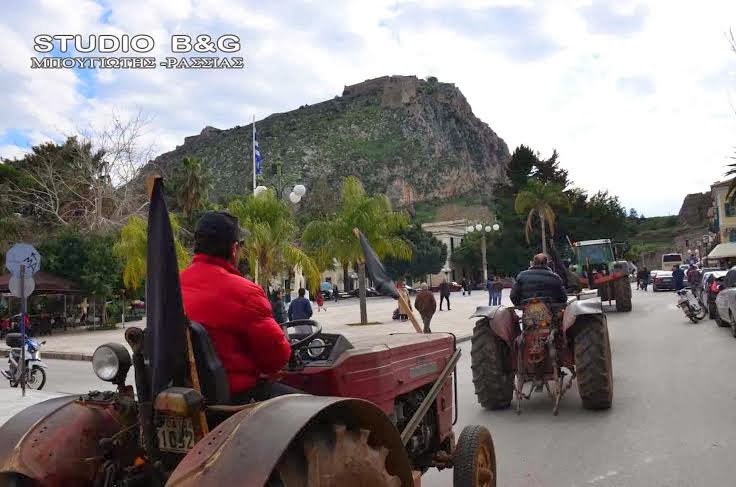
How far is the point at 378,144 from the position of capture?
15825 cm

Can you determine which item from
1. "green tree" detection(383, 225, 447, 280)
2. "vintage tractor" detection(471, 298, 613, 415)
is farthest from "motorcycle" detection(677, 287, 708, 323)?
"green tree" detection(383, 225, 447, 280)

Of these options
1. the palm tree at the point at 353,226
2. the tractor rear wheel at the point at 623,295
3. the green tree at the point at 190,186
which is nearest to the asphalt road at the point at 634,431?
the tractor rear wheel at the point at 623,295

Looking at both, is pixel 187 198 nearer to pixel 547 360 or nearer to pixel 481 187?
pixel 547 360

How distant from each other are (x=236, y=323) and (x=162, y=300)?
45 cm

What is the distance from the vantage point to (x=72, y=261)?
2973cm

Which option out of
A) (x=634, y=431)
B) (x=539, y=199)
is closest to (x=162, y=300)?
(x=634, y=431)

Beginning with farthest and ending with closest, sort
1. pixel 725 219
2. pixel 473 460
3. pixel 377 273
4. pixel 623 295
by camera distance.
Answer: pixel 725 219, pixel 623 295, pixel 377 273, pixel 473 460

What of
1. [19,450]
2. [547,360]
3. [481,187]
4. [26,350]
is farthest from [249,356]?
[481,187]

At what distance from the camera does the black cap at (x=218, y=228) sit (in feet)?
9.45

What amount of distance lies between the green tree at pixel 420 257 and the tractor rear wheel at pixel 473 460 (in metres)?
68.8

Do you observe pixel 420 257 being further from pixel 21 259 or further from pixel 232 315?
pixel 232 315

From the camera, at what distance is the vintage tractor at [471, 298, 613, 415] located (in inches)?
298

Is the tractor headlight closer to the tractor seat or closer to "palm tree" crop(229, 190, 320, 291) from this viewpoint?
the tractor seat

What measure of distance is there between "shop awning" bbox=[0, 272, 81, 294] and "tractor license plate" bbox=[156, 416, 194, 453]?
2824 centimetres
